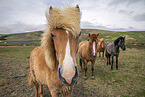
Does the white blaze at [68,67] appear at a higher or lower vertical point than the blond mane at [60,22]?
lower

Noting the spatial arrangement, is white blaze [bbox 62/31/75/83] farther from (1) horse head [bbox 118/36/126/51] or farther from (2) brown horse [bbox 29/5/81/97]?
(1) horse head [bbox 118/36/126/51]

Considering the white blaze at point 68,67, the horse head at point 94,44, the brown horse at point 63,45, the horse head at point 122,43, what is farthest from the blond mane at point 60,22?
the horse head at point 122,43

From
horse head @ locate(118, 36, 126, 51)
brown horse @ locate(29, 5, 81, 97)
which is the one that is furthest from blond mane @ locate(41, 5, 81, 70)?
horse head @ locate(118, 36, 126, 51)

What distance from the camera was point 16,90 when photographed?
162 inches

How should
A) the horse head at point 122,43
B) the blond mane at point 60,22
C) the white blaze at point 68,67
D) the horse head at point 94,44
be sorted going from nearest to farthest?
1. the white blaze at point 68,67
2. the blond mane at point 60,22
3. the horse head at point 94,44
4. the horse head at point 122,43

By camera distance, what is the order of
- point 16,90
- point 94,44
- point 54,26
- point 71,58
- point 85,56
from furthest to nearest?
point 85,56 → point 94,44 → point 16,90 → point 54,26 → point 71,58

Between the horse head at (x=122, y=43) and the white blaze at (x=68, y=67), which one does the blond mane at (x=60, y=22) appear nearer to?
the white blaze at (x=68, y=67)

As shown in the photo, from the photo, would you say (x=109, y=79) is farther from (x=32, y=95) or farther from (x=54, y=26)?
(x=54, y=26)

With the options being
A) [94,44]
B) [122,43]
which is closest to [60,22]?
[94,44]

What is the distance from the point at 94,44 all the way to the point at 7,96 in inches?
225

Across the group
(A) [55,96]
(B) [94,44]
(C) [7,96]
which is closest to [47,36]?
(A) [55,96]

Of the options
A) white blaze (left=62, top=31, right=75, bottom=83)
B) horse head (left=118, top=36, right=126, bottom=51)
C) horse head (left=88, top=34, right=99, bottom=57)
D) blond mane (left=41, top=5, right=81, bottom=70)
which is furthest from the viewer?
horse head (left=118, top=36, right=126, bottom=51)

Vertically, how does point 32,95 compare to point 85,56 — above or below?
below

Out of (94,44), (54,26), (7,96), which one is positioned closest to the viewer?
(54,26)
